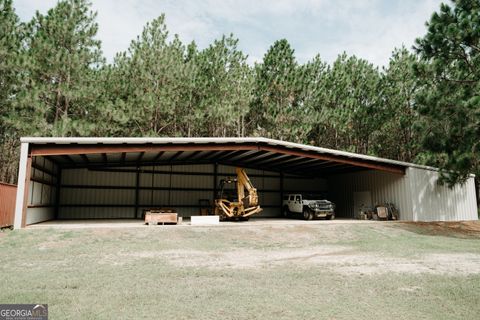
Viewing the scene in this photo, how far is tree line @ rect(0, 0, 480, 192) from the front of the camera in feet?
55.8

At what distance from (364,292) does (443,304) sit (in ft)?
4.42

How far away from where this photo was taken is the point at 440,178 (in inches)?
862

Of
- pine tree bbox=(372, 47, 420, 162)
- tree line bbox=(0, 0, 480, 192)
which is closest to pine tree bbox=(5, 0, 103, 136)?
tree line bbox=(0, 0, 480, 192)

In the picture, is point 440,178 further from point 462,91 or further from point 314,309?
point 314,309

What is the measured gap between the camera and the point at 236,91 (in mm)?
30719

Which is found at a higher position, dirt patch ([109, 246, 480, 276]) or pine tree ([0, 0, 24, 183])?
pine tree ([0, 0, 24, 183])

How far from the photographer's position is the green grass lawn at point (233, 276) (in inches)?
234

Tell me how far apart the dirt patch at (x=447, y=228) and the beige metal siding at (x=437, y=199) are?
33.4 inches

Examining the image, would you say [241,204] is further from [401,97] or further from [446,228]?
[401,97]

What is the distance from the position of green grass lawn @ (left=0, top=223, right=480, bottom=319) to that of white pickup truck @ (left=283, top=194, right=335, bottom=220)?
7.54m

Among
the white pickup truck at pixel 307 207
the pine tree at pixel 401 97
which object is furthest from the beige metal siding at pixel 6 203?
the pine tree at pixel 401 97

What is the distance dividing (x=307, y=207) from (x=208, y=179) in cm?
772

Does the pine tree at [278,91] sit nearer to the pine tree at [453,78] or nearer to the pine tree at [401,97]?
the pine tree at [401,97]

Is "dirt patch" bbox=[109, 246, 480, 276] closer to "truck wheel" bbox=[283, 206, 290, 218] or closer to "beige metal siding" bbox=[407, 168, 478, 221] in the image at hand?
"beige metal siding" bbox=[407, 168, 478, 221]
